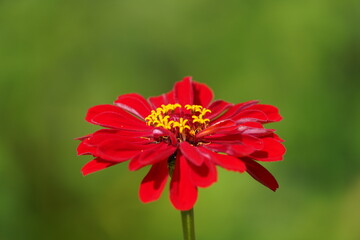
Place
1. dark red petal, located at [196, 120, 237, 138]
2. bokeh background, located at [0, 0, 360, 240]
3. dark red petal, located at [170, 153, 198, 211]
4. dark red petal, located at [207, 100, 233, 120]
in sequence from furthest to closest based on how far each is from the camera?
1. bokeh background, located at [0, 0, 360, 240]
2. dark red petal, located at [207, 100, 233, 120]
3. dark red petal, located at [196, 120, 237, 138]
4. dark red petal, located at [170, 153, 198, 211]

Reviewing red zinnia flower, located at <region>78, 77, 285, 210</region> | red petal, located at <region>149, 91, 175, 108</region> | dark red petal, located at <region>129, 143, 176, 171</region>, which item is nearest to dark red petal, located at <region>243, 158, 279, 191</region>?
red zinnia flower, located at <region>78, 77, 285, 210</region>

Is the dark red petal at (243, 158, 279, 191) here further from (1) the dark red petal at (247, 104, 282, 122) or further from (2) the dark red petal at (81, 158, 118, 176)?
(2) the dark red petal at (81, 158, 118, 176)

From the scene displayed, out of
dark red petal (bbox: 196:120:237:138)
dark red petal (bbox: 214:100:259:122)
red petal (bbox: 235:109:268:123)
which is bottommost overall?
dark red petal (bbox: 196:120:237:138)

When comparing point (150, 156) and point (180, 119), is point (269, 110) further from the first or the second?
point (150, 156)

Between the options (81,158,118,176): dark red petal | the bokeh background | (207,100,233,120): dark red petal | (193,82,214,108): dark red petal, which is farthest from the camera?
the bokeh background

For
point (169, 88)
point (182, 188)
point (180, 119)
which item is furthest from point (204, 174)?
point (169, 88)

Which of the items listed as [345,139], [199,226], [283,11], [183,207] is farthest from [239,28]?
[183,207]

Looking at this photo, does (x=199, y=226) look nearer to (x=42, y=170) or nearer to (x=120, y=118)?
(x=42, y=170)
